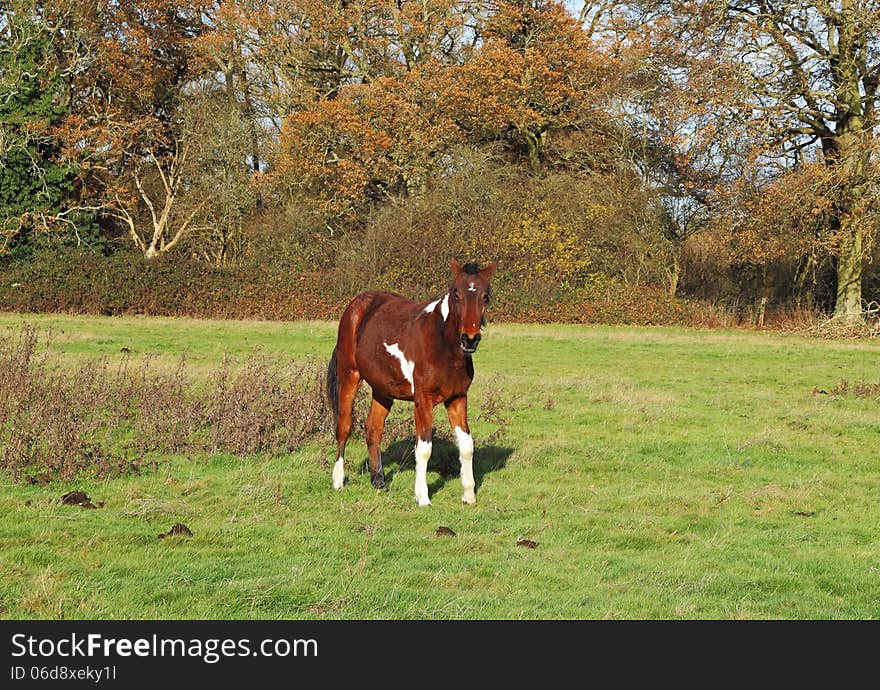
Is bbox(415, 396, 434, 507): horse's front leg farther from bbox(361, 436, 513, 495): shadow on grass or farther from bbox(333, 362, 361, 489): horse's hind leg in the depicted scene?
bbox(333, 362, 361, 489): horse's hind leg

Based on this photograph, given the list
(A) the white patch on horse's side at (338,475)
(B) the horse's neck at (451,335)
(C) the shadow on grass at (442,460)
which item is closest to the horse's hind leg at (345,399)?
(A) the white patch on horse's side at (338,475)

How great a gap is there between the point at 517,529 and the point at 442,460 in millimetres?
2963

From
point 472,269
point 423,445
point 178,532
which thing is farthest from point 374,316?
point 178,532

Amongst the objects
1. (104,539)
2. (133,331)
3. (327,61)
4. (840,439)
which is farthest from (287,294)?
(104,539)

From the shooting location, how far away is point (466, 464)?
30.3 feet

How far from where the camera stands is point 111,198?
4278 centimetres

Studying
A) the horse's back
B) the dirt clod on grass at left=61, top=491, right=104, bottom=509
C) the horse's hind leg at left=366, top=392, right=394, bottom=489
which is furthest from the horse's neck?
the dirt clod on grass at left=61, top=491, right=104, bottom=509

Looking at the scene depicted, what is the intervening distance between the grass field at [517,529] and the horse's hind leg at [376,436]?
15 centimetres

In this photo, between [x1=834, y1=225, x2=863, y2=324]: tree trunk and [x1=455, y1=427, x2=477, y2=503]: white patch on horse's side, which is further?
[x1=834, y1=225, x2=863, y2=324]: tree trunk

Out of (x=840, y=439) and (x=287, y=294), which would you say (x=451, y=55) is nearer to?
(x=287, y=294)

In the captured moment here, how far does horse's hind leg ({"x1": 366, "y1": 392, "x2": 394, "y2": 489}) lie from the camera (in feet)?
32.9

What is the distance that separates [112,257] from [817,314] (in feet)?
92.8

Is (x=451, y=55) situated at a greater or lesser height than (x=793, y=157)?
greater

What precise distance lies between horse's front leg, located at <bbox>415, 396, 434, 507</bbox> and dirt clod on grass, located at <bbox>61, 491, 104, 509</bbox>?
3037 mm
